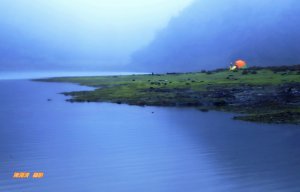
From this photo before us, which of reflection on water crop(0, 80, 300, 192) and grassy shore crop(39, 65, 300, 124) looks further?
grassy shore crop(39, 65, 300, 124)

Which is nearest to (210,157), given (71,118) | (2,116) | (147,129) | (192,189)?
(192,189)

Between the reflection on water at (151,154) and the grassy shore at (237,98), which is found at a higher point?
the grassy shore at (237,98)

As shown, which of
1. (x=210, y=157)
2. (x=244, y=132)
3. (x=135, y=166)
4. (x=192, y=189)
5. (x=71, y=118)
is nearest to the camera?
(x=192, y=189)

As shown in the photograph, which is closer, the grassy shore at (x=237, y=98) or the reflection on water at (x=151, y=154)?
the reflection on water at (x=151, y=154)

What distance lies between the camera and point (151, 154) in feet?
101

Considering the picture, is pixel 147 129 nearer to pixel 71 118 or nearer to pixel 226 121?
pixel 226 121

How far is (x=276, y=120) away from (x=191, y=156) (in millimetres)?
17276

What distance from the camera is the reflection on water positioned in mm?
23078

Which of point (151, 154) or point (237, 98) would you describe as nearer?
point (151, 154)

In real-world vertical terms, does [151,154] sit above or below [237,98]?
below

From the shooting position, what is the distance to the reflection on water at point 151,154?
2308cm

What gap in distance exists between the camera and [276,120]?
4353 cm

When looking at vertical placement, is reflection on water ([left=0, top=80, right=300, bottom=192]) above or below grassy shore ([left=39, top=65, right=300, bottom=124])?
below

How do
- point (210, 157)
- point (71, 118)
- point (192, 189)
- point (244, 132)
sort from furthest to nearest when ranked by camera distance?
point (71, 118) → point (244, 132) → point (210, 157) → point (192, 189)
